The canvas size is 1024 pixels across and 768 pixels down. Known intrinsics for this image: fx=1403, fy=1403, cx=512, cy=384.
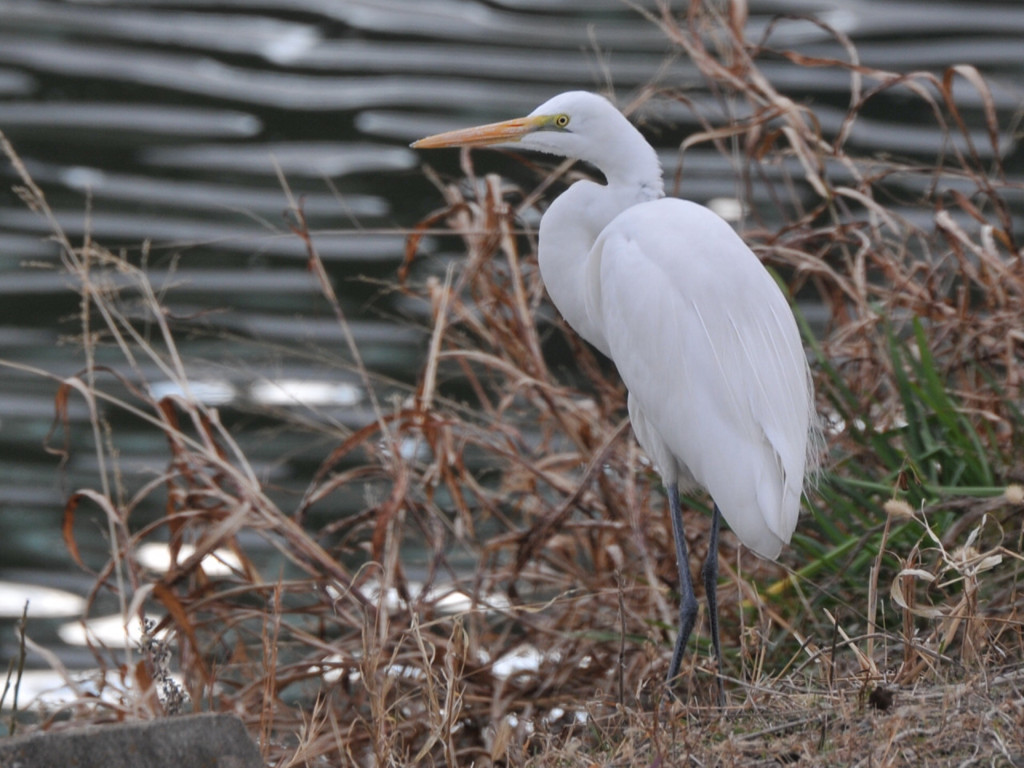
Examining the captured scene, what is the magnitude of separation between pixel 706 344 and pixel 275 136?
4477mm

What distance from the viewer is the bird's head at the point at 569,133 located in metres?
2.35

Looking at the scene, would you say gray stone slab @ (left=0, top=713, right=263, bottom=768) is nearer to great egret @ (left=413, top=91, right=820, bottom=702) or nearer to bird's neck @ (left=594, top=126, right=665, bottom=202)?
great egret @ (left=413, top=91, right=820, bottom=702)

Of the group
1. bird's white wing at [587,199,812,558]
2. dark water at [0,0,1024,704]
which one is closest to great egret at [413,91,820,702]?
bird's white wing at [587,199,812,558]

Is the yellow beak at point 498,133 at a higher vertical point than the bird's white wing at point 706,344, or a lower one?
higher

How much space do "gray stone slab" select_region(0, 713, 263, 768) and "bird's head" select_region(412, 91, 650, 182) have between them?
3.83ft

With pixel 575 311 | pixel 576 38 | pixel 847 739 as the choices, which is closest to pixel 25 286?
pixel 576 38

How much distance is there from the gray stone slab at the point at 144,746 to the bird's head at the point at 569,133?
1168mm

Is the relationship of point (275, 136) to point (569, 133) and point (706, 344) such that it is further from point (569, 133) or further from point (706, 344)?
point (706, 344)

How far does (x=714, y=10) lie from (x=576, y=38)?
409 centimetres

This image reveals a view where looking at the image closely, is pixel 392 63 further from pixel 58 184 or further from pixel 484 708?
pixel 484 708

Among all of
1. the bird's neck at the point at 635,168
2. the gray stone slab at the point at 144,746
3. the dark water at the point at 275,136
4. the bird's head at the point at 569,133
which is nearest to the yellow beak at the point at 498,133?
the bird's head at the point at 569,133

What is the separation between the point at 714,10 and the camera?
3.01m

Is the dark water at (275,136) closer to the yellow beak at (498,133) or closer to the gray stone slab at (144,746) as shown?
the yellow beak at (498,133)

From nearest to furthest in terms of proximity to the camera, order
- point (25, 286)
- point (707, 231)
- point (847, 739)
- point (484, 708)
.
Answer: point (847, 739) < point (707, 231) < point (484, 708) < point (25, 286)
